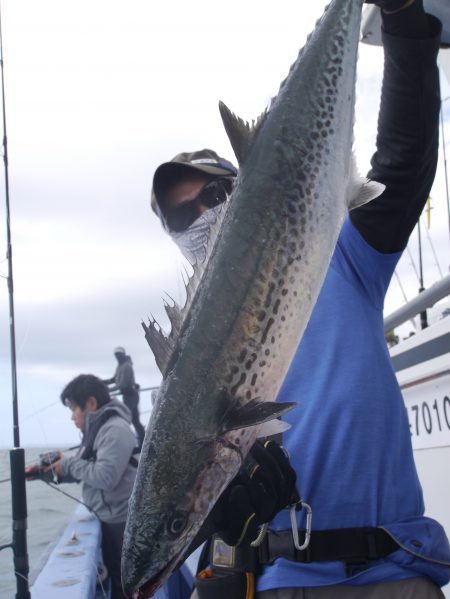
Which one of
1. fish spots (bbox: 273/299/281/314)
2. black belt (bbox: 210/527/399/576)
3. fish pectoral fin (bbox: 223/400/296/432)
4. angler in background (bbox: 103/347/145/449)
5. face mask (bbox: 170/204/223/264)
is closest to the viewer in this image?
fish pectoral fin (bbox: 223/400/296/432)

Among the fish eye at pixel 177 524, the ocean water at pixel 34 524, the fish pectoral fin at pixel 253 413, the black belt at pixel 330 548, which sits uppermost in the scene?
the fish pectoral fin at pixel 253 413

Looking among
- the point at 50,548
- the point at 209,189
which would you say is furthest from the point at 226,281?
the point at 50,548

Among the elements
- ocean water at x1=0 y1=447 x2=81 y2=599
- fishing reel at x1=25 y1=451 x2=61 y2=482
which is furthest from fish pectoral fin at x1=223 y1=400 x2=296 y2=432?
fishing reel at x1=25 y1=451 x2=61 y2=482

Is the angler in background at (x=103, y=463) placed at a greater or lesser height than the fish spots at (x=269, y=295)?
lesser

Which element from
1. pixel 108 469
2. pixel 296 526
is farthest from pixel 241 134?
pixel 108 469

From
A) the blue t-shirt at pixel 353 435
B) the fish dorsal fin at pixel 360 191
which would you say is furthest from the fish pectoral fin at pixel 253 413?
the fish dorsal fin at pixel 360 191

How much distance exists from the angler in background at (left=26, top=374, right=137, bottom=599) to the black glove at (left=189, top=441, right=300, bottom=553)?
4429mm

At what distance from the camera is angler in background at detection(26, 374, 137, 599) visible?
5730mm

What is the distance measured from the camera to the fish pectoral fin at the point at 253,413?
1.34 m

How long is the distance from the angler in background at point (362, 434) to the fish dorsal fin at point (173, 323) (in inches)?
16.0

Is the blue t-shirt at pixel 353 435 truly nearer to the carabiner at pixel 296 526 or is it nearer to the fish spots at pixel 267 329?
the carabiner at pixel 296 526

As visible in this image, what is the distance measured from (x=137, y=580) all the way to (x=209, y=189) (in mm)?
1632

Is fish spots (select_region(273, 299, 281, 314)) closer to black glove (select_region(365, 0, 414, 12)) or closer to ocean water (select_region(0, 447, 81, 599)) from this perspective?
black glove (select_region(365, 0, 414, 12))

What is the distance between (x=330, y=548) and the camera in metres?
1.74
